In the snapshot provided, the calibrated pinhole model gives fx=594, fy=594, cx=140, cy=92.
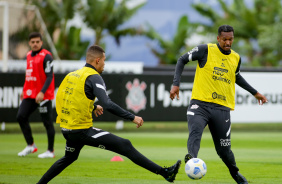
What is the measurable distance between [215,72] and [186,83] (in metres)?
12.2

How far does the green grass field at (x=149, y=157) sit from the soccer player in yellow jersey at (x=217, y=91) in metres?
1.12

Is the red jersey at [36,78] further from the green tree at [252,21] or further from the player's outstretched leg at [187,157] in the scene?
the green tree at [252,21]

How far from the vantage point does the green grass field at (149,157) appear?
9.81 metres

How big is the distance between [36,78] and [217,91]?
5.38m

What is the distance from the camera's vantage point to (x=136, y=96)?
821 inches

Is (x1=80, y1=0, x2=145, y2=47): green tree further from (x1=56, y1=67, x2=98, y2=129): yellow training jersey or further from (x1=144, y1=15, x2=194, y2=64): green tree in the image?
(x1=56, y1=67, x2=98, y2=129): yellow training jersey

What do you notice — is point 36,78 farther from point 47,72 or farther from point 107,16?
point 107,16

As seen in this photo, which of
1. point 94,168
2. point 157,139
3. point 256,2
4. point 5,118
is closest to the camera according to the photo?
point 94,168

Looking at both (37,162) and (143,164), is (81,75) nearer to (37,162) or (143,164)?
(143,164)

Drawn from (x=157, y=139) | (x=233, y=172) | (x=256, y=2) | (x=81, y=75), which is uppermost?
(x=256, y=2)

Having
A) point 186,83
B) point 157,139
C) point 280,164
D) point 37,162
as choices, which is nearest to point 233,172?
point 280,164

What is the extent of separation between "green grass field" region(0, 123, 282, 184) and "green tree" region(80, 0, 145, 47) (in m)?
20.6

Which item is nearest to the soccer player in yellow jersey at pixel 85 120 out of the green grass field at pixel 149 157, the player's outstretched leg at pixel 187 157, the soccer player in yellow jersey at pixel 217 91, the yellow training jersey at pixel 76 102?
the yellow training jersey at pixel 76 102

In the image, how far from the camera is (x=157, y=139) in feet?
60.0
